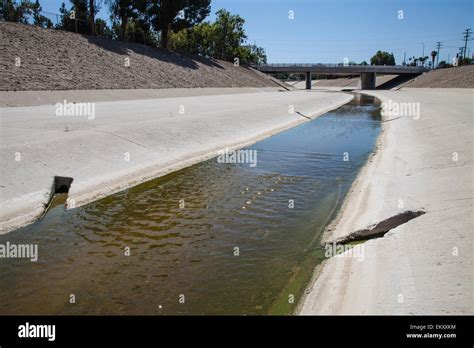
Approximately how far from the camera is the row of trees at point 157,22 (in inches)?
2522

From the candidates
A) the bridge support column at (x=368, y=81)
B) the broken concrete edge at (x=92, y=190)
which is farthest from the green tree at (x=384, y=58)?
the broken concrete edge at (x=92, y=190)

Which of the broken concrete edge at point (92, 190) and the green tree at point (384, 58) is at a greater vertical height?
the green tree at point (384, 58)

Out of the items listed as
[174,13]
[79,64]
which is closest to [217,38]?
[174,13]

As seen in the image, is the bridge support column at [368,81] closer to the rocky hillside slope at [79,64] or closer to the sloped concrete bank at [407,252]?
the rocky hillside slope at [79,64]

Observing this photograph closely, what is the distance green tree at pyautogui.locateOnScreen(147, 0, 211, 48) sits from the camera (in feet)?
248

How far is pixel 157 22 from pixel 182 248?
3000 inches

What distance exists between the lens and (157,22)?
76.4 meters

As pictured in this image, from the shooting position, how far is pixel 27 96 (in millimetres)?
29719

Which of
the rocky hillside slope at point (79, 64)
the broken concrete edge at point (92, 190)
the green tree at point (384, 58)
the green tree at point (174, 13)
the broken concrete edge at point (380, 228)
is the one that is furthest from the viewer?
the green tree at point (384, 58)

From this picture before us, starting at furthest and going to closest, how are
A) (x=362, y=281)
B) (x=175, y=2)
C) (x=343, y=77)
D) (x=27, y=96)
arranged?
(x=343, y=77)
(x=175, y=2)
(x=27, y=96)
(x=362, y=281)

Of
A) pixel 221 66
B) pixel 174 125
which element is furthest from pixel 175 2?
pixel 174 125

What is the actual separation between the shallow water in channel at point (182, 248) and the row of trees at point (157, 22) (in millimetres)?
55545
